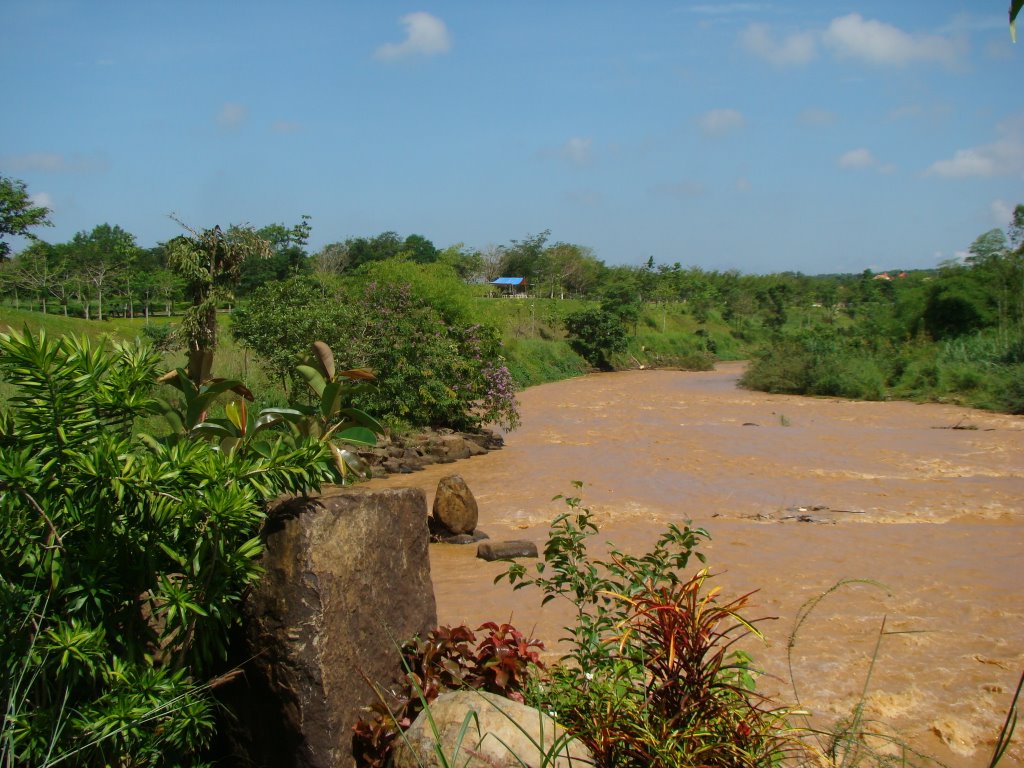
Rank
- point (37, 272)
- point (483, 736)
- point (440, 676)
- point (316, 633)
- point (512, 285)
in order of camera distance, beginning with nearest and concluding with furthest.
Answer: point (483, 736)
point (316, 633)
point (440, 676)
point (37, 272)
point (512, 285)

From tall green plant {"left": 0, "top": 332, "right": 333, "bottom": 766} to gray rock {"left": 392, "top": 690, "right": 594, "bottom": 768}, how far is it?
0.77 meters

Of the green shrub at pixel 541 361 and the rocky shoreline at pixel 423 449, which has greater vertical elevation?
the green shrub at pixel 541 361

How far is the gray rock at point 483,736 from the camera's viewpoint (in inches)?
107

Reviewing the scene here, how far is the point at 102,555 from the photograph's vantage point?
116 inches

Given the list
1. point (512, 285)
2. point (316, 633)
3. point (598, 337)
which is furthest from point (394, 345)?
point (512, 285)

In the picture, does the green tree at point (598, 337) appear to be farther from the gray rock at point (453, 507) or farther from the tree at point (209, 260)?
the gray rock at point (453, 507)

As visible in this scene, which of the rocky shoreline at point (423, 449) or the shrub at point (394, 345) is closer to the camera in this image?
the rocky shoreline at point (423, 449)

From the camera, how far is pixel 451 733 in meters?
2.90

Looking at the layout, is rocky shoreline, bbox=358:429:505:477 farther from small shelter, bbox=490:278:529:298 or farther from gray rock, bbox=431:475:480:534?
small shelter, bbox=490:278:529:298

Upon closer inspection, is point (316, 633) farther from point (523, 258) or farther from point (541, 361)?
point (523, 258)

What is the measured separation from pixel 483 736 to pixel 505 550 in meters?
6.37

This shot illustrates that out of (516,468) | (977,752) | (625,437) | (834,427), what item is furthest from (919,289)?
(977,752)

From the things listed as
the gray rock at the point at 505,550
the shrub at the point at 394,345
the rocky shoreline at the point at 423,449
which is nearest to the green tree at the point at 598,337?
the shrub at the point at 394,345

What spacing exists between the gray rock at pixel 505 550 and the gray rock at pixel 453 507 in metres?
0.85
